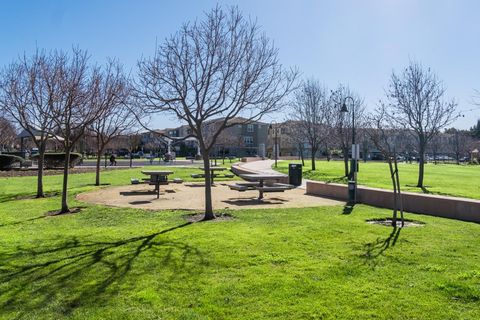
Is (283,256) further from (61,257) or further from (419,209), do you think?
(419,209)

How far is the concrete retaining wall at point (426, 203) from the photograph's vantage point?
10.5m

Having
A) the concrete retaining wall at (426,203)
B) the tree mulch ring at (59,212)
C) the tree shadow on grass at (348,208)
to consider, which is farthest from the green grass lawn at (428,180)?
the tree mulch ring at (59,212)

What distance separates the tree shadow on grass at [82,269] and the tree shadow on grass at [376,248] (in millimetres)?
2493

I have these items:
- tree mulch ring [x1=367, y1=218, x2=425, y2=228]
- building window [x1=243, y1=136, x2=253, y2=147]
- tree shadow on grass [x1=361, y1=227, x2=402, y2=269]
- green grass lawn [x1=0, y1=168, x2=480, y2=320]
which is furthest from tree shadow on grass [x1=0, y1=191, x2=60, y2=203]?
building window [x1=243, y1=136, x2=253, y2=147]

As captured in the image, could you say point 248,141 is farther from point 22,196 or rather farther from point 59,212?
point 59,212

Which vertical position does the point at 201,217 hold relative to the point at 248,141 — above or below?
below

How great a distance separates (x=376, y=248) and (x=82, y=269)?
4663 mm

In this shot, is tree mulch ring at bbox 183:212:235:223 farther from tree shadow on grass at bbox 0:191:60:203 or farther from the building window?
the building window

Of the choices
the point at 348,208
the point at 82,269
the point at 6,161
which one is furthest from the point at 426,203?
the point at 6,161

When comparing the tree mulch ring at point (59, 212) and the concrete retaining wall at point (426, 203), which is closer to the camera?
the concrete retaining wall at point (426, 203)

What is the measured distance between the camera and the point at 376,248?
7.29m

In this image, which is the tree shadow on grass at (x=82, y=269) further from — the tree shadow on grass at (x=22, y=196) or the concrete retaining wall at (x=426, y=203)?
the tree shadow on grass at (x=22, y=196)

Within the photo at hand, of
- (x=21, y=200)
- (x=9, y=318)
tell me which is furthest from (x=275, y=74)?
(x=21, y=200)

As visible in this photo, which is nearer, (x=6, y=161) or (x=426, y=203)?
(x=426, y=203)
